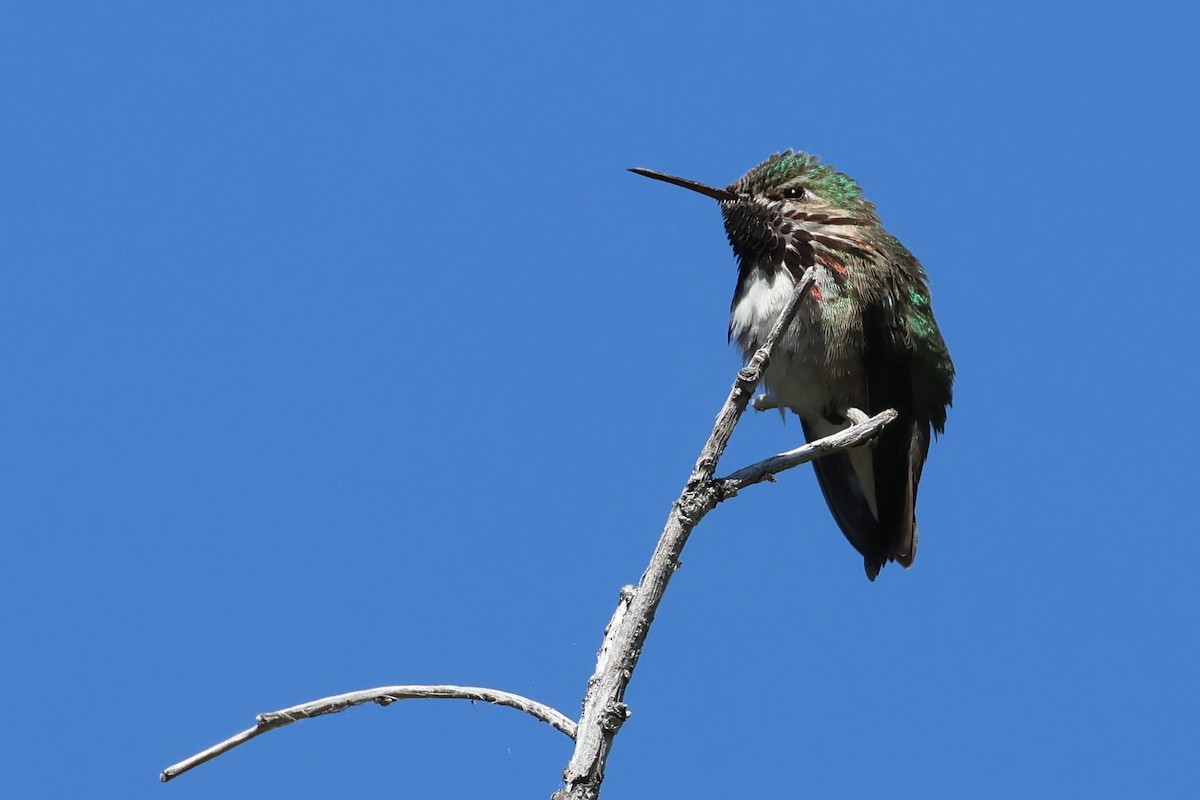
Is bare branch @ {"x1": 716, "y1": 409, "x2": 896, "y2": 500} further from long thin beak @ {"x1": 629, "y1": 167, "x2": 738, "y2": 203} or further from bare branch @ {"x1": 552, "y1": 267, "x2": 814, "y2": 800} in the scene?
long thin beak @ {"x1": 629, "y1": 167, "x2": 738, "y2": 203}

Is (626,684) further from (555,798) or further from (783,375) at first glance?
(783,375)

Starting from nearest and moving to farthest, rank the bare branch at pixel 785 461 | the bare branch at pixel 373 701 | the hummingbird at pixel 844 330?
1. the bare branch at pixel 373 701
2. the bare branch at pixel 785 461
3. the hummingbird at pixel 844 330

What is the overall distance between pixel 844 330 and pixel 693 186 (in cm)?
157

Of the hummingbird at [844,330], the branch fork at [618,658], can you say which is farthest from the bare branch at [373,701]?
the hummingbird at [844,330]

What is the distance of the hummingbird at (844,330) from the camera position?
6.68 metres

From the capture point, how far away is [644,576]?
13.4 ft

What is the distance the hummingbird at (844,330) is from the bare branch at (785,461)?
1470 millimetres

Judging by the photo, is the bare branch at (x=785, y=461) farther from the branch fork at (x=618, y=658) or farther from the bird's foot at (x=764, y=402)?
the bird's foot at (x=764, y=402)

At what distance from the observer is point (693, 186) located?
25.1 feet

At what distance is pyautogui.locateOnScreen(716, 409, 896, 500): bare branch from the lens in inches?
175

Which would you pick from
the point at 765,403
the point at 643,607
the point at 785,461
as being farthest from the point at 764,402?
the point at 643,607

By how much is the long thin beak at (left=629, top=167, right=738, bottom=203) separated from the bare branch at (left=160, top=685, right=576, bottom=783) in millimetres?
4347

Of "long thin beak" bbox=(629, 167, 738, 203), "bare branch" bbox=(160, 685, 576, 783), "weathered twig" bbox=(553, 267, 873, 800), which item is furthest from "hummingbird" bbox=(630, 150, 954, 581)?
"bare branch" bbox=(160, 685, 576, 783)

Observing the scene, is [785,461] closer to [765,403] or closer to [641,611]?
[641,611]
